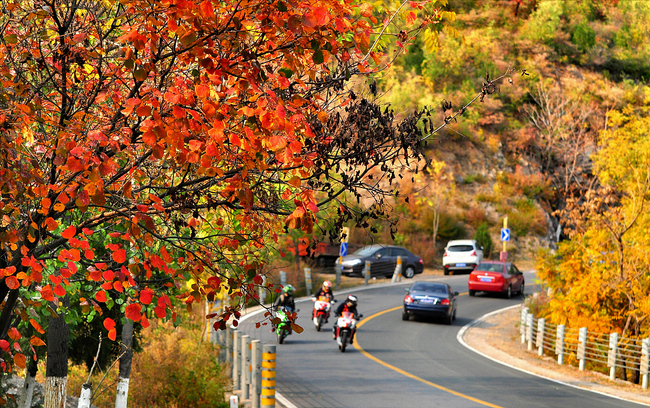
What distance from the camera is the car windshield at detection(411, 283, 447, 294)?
78.8 feet

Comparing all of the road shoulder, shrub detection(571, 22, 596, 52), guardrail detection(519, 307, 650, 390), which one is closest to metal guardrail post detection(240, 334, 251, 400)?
the road shoulder

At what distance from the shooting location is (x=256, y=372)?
11.8 m

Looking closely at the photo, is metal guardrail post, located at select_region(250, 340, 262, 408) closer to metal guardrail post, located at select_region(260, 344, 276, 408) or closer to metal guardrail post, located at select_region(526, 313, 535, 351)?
metal guardrail post, located at select_region(260, 344, 276, 408)

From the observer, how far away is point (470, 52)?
191 feet

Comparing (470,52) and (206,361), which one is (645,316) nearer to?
(206,361)

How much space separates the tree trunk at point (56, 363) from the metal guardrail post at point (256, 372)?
4032mm

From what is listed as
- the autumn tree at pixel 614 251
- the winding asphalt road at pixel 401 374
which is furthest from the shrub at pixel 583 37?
the autumn tree at pixel 614 251

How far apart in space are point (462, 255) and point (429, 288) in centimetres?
1571

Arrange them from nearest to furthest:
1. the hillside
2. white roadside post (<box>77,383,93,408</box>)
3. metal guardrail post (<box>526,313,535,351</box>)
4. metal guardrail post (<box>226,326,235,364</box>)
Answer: white roadside post (<box>77,383,93,408</box>) < metal guardrail post (<box>226,326,235,364</box>) < metal guardrail post (<box>526,313,535,351</box>) < the hillside

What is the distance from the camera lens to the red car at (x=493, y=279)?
30.9 meters

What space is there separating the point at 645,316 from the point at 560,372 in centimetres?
248

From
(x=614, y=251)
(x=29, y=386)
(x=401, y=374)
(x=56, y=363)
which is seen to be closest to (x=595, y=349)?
(x=614, y=251)

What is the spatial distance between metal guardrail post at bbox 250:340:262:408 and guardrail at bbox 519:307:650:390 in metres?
8.80

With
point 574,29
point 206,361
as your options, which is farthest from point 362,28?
point 574,29
